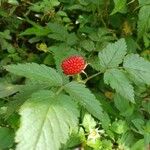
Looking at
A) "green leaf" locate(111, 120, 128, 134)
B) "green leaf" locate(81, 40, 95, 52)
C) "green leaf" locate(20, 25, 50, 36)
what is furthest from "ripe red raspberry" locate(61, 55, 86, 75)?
"green leaf" locate(20, 25, 50, 36)

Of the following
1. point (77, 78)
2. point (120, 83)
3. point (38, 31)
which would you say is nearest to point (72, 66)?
point (77, 78)

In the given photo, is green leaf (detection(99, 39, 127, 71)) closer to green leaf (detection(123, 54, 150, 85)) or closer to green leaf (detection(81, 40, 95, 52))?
green leaf (detection(123, 54, 150, 85))

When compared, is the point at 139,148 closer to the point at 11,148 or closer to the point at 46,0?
the point at 11,148

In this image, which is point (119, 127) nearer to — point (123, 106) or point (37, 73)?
point (123, 106)

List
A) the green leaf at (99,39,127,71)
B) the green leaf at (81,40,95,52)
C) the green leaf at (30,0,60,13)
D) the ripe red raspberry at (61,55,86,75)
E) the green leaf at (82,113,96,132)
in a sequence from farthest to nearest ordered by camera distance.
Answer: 1. the green leaf at (30,0,60,13)
2. the green leaf at (81,40,95,52)
3. the green leaf at (82,113,96,132)
4. the green leaf at (99,39,127,71)
5. the ripe red raspberry at (61,55,86,75)

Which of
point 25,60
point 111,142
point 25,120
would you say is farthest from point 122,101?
point 25,120

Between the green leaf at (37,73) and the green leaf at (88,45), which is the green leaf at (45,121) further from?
the green leaf at (88,45)

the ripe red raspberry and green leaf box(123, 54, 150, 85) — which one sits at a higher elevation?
the ripe red raspberry
